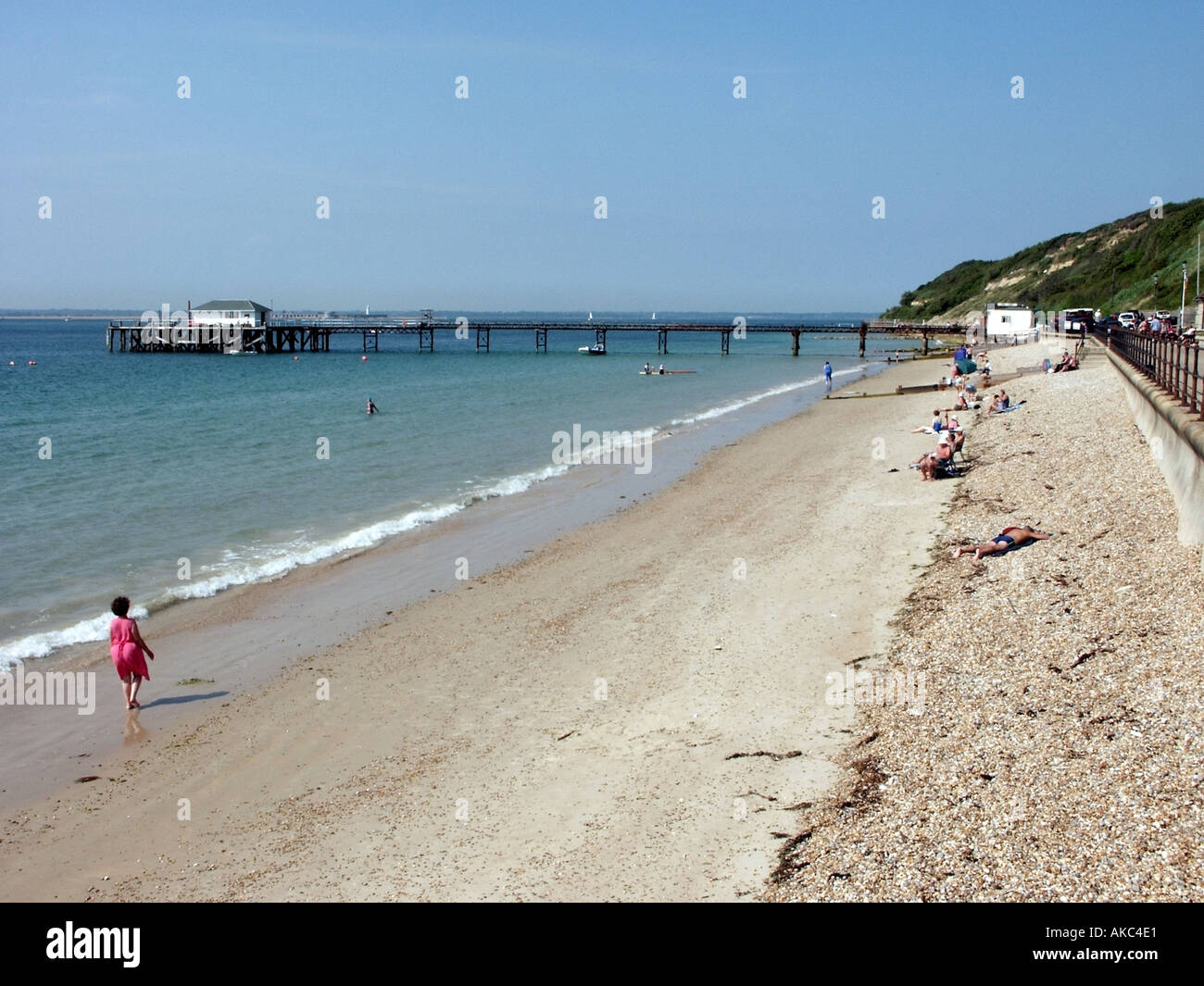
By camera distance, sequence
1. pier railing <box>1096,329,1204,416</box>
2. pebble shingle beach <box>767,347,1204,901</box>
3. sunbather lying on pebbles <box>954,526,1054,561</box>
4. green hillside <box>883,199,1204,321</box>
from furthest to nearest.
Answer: green hillside <box>883,199,1204,321</box>
pier railing <box>1096,329,1204,416</box>
sunbather lying on pebbles <box>954,526,1054,561</box>
pebble shingle beach <box>767,347,1204,901</box>

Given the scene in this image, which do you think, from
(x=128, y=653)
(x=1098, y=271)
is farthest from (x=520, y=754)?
(x=1098, y=271)

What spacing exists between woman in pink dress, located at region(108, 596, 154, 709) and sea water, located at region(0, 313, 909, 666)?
2.31m

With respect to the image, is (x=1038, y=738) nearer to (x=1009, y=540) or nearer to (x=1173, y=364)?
(x=1009, y=540)

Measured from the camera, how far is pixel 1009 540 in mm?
11391

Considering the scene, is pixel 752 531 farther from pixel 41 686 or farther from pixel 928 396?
pixel 928 396

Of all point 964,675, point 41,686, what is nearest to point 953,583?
point 964,675

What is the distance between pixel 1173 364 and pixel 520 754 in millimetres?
10977

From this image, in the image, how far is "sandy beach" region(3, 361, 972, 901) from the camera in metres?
6.38

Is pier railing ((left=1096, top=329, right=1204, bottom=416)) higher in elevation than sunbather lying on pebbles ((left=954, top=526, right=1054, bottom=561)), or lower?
higher

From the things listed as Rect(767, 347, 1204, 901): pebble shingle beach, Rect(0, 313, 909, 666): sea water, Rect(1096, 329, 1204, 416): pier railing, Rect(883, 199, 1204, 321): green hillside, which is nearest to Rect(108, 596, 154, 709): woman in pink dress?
Rect(0, 313, 909, 666): sea water

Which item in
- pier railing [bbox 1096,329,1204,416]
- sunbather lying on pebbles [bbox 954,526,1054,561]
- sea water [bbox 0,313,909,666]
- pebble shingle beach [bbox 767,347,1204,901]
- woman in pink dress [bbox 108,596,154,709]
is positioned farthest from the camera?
sea water [bbox 0,313,909,666]

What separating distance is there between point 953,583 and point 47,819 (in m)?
8.59

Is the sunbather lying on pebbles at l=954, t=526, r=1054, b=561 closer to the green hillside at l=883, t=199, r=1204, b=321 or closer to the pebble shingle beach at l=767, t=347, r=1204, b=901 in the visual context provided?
the pebble shingle beach at l=767, t=347, r=1204, b=901

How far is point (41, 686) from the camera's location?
33.5ft
